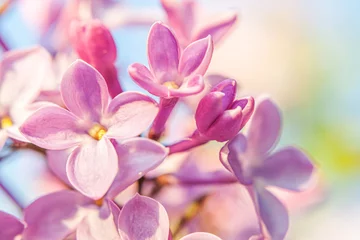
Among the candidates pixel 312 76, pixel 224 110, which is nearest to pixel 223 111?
pixel 224 110

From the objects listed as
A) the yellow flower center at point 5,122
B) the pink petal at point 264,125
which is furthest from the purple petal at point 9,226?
the pink petal at point 264,125

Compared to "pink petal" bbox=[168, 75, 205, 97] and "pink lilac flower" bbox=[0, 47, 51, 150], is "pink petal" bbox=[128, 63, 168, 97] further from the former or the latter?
"pink lilac flower" bbox=[0, 47, 51, 150]

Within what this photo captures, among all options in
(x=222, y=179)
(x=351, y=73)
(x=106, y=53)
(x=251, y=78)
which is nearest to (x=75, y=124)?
(x=106, y=53)

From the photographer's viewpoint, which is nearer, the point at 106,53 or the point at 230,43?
the point at 106,53

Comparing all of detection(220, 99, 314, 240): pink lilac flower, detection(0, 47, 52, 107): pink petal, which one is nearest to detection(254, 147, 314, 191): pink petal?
detection(220, 99, 314, 240): pink lilac flower

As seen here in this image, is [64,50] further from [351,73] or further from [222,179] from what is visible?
[351,73]

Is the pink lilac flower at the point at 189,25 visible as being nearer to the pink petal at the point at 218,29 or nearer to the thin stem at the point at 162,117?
the pink petal at the point at 218,29

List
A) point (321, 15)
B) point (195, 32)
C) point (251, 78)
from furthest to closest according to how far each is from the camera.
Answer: point (321, 15) < point (251, 78) < point (195, 32)
